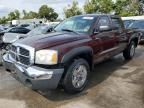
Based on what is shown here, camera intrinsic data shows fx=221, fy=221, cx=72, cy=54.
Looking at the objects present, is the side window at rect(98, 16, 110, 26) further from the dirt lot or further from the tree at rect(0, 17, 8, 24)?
the tree at rect(0, 17, 8, 24)

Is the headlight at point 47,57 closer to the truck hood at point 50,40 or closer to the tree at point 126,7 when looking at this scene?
the truck hood at point 50,40

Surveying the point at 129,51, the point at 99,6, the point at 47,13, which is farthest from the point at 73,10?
the point at 129,51

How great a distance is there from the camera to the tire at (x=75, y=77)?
4.68 metres

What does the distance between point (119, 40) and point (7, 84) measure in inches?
143

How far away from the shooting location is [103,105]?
443cm

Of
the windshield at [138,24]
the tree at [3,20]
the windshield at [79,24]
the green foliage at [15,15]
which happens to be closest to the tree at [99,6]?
the windshield at [138,24]

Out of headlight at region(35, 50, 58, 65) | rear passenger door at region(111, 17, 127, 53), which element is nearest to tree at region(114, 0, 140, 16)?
rear passenger door at region(111, 17, 127, 53)

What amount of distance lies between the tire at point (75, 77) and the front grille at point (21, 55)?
2.91ft

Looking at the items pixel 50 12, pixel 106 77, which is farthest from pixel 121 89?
pixel 50 12

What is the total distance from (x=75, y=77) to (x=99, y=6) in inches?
1390

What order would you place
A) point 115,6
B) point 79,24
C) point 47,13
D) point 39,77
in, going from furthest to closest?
1. point 47,13
2. point 115,6
3. point 79,24
4. point 39,77

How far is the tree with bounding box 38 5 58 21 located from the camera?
67.4 metres

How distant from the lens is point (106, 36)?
6.13 meters

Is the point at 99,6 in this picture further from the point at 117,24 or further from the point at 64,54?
the point at 64,54
